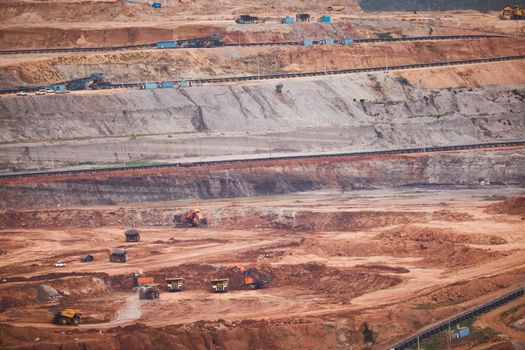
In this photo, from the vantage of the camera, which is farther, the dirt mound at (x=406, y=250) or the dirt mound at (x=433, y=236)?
the dirt mound at (x=433, y=236)

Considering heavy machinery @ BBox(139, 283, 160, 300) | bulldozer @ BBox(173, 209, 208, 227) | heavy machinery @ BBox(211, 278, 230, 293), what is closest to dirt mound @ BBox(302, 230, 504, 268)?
heavy machinery @ BBox(211, 278, 230, 293)

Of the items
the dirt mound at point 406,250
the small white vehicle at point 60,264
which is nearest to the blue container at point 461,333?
the dirt mound at point 406,250

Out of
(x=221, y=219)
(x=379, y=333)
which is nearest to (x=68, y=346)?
(x=379, y=333)

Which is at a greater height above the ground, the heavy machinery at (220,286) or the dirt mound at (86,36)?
the dirt mound at (86,36)

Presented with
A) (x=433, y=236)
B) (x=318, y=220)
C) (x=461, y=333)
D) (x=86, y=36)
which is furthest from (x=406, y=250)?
(x=86, y=36)

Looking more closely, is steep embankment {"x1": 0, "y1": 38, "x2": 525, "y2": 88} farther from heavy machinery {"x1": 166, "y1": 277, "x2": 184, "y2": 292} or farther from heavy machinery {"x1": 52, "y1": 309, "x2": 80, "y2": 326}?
heavy machinery {"x1": 52, "y1": 309, "x2": 80, "y2": 326}

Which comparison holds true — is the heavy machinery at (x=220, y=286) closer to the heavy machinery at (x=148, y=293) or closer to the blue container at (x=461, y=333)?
the heavy machinery at (x=148, y=293)

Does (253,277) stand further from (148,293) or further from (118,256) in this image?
(118,256)

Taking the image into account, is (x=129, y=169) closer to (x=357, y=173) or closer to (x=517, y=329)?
(x=357, y=173)
